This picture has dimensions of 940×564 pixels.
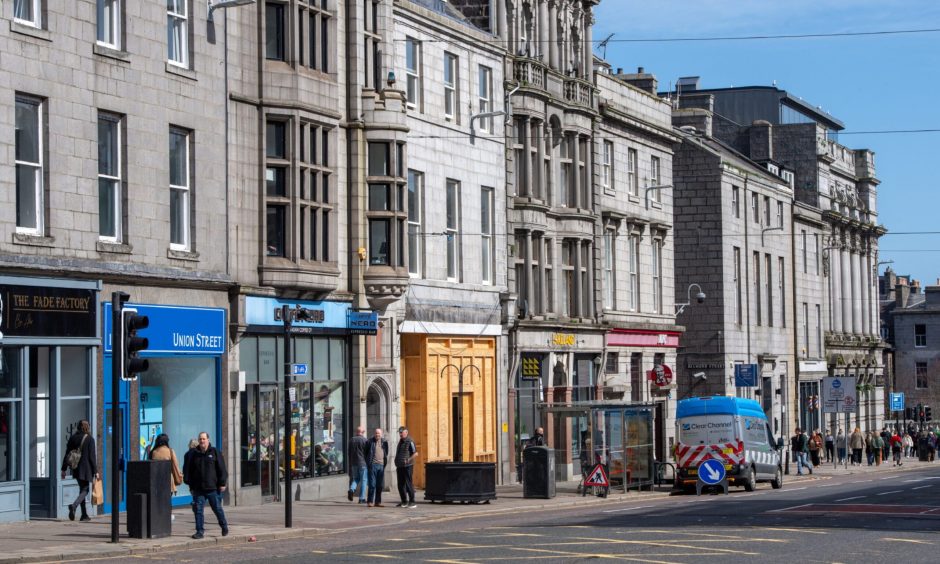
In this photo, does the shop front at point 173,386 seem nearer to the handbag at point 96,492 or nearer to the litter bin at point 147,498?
the handbag at point 96,492

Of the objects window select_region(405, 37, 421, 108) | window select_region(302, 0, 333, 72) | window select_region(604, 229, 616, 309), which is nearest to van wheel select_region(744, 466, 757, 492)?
window select_region(604, 229, 616, 309)

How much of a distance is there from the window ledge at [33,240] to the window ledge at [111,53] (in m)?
4.11

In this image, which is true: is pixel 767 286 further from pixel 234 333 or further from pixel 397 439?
pixel 234 333

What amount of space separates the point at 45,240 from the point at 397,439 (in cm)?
1453

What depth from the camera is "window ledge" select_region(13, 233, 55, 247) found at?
29.3m

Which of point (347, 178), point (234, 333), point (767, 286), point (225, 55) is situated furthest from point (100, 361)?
point (767, 286)

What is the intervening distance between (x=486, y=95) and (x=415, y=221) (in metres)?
6.61

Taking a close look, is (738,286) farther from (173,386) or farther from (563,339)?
(173,386)

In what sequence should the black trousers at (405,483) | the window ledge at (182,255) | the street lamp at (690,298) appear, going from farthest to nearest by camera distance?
1. the street lamp at (690,298)
2. the black trousers at (405,483)
3. the window ledge at (182,255)

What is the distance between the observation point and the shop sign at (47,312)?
29.3m

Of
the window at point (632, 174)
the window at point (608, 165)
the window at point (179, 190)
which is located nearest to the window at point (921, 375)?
the window at point (632, 174)

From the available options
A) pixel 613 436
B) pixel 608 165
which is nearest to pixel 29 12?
pixel 613 436

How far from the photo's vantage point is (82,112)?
3123cm

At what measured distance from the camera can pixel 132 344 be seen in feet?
84.7
